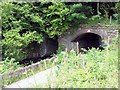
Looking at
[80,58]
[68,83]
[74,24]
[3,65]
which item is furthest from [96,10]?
[68,83]

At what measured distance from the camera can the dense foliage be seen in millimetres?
10594

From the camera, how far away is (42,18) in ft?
39.2

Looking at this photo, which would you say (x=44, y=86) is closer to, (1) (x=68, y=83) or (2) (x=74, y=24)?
(1) (x=68, y=83)

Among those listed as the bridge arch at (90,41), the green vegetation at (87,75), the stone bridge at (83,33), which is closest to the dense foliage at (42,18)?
the stone bridge at (83,33)

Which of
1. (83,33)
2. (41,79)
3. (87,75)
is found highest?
(87,75)

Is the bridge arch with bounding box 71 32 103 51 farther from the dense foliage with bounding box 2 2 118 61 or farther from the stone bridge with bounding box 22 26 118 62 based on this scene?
the dense foliage with bounding box 2 2 118 61

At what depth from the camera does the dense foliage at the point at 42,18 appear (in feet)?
34.8

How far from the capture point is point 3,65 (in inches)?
292

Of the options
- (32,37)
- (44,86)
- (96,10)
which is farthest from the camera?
(96,10)

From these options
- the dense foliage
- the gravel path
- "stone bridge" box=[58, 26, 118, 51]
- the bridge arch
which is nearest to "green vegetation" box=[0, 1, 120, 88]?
the dense foliage

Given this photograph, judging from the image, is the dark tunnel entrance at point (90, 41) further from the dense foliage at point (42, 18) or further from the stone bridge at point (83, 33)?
the dense foliage at point (42, 18)

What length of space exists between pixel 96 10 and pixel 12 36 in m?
4.52

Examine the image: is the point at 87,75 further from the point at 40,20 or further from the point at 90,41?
the point at 90,41

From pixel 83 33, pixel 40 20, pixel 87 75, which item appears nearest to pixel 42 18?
pixel 40 20
